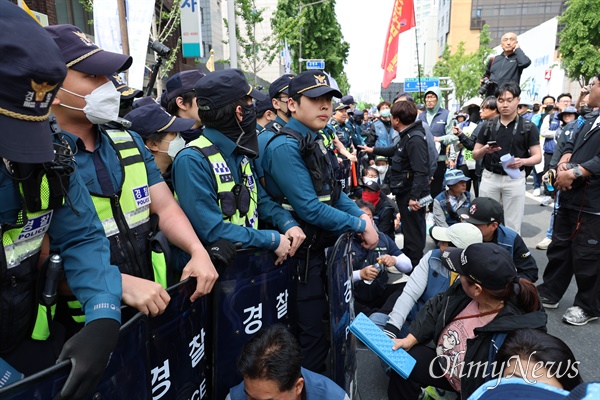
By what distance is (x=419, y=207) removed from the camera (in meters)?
4.91

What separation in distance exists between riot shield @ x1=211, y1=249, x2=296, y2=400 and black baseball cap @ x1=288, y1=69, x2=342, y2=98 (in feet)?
3.73

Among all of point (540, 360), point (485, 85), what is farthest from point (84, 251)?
point (485, 85)

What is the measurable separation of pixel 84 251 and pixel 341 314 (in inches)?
58.8

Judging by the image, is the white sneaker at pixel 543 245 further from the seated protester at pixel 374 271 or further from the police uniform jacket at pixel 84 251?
the police uniform jacket at pixel 84 251

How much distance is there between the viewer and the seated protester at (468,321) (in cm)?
229

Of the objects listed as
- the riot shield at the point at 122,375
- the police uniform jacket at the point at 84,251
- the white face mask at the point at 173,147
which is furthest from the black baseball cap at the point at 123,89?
the riot shield at the point at 122,375

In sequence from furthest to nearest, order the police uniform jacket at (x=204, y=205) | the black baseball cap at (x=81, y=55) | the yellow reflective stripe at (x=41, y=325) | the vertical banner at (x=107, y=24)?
the vertical banner at (x=107, y=24) < the police uniform jacket at (x=204, y=205) < the black baseball cap at (x=81, y=55) < the yellow reflective stripe at (x=41, y=325)

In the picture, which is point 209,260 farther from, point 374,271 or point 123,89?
point 374,271

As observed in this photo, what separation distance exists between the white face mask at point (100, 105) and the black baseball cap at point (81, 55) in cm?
8

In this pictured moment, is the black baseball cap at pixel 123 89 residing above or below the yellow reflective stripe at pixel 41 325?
above

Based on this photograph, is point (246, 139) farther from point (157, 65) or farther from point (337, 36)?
point (337, 36)

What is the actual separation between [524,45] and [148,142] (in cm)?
2629

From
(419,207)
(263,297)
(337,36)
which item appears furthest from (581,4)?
(263,297)

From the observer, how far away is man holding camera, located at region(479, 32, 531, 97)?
251 inches
